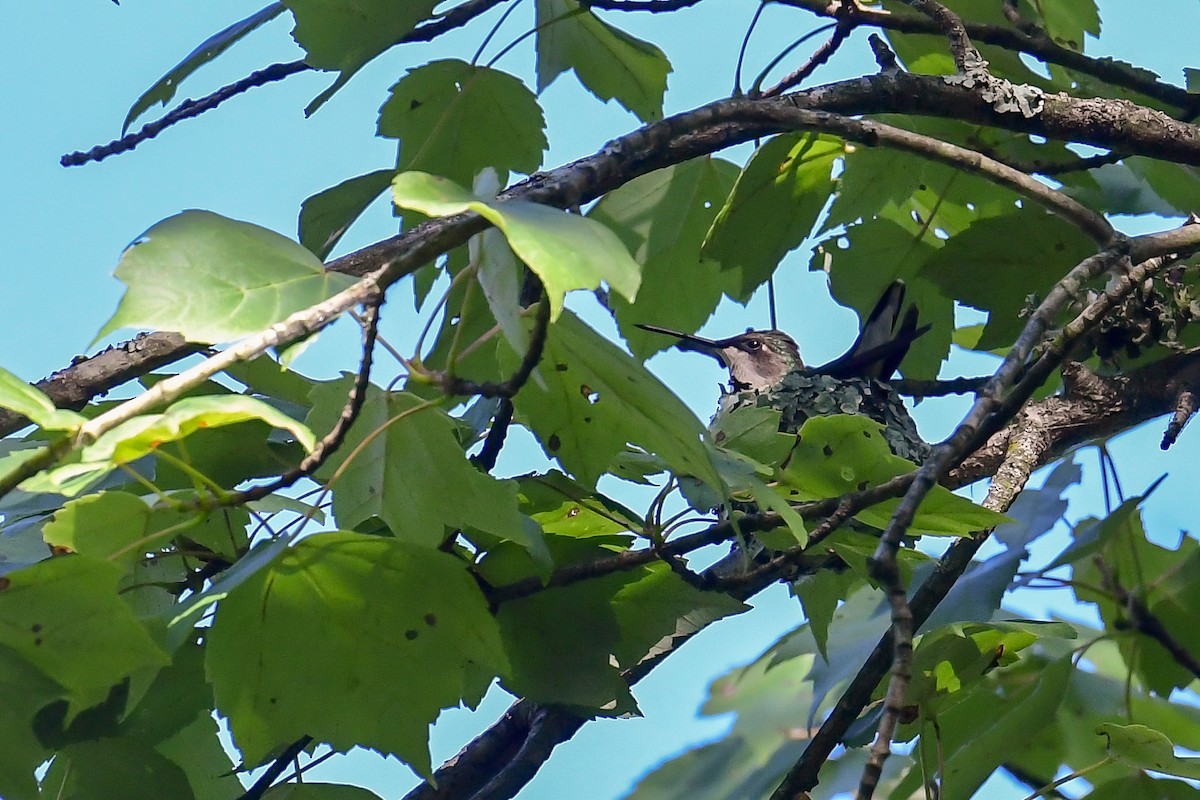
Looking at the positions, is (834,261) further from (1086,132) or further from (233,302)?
(233,302)

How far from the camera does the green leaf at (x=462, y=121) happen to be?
179 centimetres

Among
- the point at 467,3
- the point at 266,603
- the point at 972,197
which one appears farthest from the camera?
the point at 972,197

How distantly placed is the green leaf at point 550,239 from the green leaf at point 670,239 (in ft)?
3.78

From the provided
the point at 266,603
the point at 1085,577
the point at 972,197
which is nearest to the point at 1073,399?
the point at 1085,577

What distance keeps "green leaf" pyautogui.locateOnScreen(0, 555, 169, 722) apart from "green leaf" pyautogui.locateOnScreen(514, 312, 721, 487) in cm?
41

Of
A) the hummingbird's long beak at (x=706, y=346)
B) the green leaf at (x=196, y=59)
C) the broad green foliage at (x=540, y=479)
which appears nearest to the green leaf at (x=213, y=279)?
the broad green foliage at (x=540, y=479)

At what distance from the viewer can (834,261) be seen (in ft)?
6.79

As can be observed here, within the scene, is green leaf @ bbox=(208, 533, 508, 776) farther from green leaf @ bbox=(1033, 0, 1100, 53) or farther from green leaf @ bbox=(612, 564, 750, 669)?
green leaf @ bbox=(1033, 0, 1100, 53)

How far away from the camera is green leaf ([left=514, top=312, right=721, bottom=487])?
3.33ft

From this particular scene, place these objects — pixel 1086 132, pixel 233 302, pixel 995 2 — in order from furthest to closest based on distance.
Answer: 1. pixel 995 2
2. pixel 1086 132
3. pixel 233 302

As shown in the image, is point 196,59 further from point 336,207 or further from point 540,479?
point 540,479

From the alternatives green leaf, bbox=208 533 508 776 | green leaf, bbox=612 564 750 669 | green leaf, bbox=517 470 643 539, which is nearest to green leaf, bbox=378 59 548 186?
green leaf, bbox=517 470 643 539

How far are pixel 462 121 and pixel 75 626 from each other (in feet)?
3.65

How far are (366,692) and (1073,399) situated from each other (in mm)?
1228
